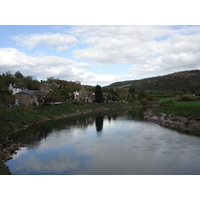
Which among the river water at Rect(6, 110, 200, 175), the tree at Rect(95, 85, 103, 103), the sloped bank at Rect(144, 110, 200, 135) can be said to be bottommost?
the river water at Rect(6, 110, 200, 175)

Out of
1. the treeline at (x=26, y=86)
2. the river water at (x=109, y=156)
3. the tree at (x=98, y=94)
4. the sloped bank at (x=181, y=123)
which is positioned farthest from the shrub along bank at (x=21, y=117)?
the sloped bank at (x=181, y=123)

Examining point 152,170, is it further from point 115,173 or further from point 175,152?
point 175,152

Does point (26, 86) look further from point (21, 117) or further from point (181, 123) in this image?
point (181, 123)

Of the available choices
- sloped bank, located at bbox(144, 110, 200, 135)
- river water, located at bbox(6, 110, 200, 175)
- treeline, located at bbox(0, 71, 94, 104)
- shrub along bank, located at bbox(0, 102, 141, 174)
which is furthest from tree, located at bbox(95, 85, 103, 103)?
river water, located at bbox(6, 110, 200, 175)

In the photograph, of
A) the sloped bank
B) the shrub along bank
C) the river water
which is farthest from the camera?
the sloped bank

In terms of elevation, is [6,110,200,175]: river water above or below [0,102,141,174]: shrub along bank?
below

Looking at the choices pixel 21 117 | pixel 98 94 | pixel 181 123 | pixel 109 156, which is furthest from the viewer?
pixel 98 94

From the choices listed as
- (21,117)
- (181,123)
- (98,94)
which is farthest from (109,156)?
(98,94)

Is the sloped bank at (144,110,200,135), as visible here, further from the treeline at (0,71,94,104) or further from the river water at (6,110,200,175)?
the treeline at (0,71,94,104)

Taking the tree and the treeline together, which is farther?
the tree

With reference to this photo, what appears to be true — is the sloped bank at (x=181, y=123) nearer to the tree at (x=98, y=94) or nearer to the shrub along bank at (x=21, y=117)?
the shrub along bank at (x=21, y=117)

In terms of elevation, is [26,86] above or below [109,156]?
above

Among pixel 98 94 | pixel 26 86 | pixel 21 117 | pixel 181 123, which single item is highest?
pixel 26 86

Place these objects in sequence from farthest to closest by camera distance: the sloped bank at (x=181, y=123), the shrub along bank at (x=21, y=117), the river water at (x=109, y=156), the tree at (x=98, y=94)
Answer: the tree at (x=98, y=94)
the sloped bank at (x=181, y=123)
the shrub along bank at (x=21, y=117)
the river water at (x=109, y=156)
